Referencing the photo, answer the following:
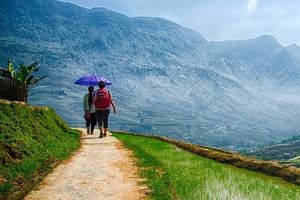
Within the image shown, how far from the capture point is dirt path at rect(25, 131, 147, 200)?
14.6 m

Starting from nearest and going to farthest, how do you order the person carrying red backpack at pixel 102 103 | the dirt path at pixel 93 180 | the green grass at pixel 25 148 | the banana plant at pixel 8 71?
the dirt path at pixel 93 180, the green grass at pixel 25 148, the person carrying red backpack at pixel 102 103, the banana plant at pixel 8 71

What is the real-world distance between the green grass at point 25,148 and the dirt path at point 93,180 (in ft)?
2.06

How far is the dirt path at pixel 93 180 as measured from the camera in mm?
14602

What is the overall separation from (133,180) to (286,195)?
19.1ft

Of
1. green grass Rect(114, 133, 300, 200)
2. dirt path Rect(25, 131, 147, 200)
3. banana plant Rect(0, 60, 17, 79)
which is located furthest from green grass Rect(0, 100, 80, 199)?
banana plant Rect(0, 60, 17, 79)

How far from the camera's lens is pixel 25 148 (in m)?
21.2

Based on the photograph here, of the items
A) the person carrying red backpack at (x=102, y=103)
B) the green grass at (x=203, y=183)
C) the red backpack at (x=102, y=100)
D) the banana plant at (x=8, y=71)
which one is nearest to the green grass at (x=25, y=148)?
the green grass at (x=203, y=183)

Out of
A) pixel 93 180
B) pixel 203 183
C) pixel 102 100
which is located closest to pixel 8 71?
pixel 102 100

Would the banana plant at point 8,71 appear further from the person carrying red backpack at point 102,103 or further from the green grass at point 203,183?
the green grass at point 203,183

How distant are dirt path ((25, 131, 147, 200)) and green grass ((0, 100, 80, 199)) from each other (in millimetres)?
627

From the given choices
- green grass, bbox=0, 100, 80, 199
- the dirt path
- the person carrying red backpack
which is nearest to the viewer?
the dirt path

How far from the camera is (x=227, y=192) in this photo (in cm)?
1536

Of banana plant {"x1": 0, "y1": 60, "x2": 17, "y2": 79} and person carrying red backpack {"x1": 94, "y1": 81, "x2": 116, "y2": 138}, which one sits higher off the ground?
banana plant {"x1": 0, "y1": 60, "x2": 17, "y2": 79}

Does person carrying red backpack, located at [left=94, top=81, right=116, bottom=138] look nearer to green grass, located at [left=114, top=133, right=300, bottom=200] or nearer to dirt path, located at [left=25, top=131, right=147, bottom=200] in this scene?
dirt path, located at [left=25, top=131, right=147, bottom=200]
